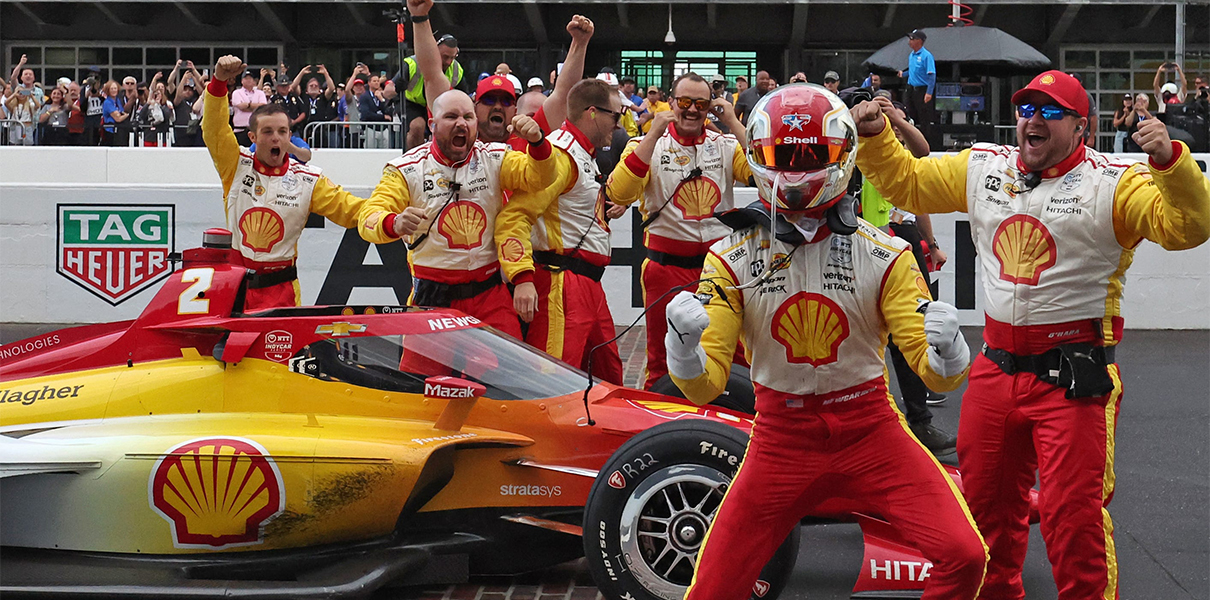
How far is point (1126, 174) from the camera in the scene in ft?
14.3

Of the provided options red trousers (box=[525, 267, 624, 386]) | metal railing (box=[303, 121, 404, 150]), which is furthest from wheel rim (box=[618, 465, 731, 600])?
metal railing (box=[303, 121, 404, 150])

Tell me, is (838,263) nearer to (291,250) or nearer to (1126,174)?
(1126,174)

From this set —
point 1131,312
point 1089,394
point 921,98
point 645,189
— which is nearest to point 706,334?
point 1089,394

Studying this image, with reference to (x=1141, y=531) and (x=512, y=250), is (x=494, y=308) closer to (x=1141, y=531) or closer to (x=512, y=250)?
(x=512, y=250)

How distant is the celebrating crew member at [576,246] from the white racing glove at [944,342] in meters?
3.49

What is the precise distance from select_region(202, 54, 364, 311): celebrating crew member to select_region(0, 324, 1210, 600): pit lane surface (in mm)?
2614

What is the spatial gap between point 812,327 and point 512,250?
2.96 meters

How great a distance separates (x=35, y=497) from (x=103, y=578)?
402 mm

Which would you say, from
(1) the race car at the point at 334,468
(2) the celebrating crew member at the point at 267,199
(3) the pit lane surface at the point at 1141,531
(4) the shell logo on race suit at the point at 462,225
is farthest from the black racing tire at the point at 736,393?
(2) the celebrating crew member at the point at 267,199

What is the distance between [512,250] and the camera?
21.2 ft

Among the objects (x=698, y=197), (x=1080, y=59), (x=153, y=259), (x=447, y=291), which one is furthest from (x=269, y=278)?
(x=1080, y=59)

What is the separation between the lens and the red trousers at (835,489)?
11.6 feet

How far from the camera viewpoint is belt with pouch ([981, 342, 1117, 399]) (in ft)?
13.9

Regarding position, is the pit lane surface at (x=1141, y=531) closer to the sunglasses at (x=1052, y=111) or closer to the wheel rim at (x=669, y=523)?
the wheel rim at (x=669, y=523)
